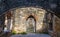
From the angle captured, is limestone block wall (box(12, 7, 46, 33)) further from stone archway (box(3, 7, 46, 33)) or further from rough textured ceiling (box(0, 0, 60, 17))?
rough textured ceiling (box(0, 0, 60, 17))

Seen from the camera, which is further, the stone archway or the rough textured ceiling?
the stone archway

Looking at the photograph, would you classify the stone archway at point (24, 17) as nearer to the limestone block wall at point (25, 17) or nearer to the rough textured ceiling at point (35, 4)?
the limestone block wall at point (25, 17)

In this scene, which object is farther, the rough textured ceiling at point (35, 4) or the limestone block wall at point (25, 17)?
the limestone block wall at point (25, 17)

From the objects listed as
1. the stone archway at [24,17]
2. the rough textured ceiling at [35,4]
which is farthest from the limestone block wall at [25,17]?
the rough textured ceiling at [35,4]

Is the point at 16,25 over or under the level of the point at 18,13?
under

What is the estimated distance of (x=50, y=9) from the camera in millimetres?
4602

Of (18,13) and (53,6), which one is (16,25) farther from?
(53,6)

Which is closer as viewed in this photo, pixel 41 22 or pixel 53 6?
pixel 53 6

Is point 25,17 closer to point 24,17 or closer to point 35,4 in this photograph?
point 24,17

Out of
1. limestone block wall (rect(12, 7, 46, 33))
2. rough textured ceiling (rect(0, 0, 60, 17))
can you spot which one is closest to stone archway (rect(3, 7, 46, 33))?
limestone block wall (rect(12, 7, 46, 33))

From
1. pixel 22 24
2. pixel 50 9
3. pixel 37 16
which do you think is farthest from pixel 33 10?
pixel 50 9

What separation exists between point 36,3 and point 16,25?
7.90 m

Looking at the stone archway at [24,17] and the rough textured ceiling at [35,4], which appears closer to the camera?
the rough textured ceiling at [35,4]

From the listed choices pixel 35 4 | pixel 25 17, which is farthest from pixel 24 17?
pixel 35 4
